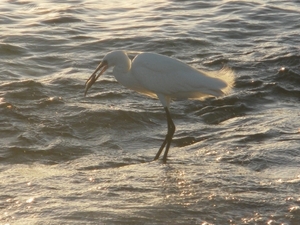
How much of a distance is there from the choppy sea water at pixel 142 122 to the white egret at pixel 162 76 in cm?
63

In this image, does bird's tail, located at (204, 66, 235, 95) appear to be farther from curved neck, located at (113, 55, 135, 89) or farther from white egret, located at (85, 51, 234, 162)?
curved neck, located at (113, 55, 135, 89)

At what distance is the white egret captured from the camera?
7.58 metres

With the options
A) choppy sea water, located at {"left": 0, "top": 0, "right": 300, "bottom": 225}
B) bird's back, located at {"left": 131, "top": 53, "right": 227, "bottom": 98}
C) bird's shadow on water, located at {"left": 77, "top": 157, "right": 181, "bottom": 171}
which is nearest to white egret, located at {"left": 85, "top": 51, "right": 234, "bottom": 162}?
bird's back, located at {"left": 131, "top": 53, "right": 227, "bottom": 98}

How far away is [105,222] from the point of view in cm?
516

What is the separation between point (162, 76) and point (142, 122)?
131cm

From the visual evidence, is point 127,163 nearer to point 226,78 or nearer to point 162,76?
point 162,76

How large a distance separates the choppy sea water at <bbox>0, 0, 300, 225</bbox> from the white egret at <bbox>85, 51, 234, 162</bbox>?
2.06 feet

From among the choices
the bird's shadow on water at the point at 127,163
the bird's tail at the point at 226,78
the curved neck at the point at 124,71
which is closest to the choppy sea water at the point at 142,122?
the bird's shadow on water at the point at 127,163

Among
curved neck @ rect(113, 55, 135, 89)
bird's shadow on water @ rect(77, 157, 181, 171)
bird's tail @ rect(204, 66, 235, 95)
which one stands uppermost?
curved neck @ rect(113, 55, 135, 89)

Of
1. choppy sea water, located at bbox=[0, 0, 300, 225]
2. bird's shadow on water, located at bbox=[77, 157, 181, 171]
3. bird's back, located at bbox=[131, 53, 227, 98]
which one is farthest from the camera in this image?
bird's back, located at bbox=[131, 53, 227, 98]

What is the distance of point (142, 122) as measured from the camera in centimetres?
878

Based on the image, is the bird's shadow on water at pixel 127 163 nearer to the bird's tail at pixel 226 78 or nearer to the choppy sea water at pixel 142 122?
the choppy sea water at pixel 142 122

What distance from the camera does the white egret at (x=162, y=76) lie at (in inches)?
298

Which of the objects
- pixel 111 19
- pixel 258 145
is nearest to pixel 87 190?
pixel 258 145
